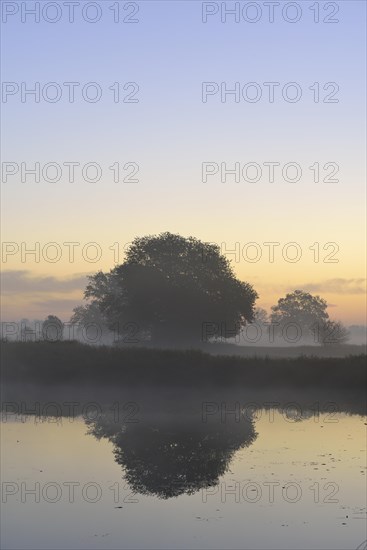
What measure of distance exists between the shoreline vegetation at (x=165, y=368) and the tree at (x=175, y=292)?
89.8ft

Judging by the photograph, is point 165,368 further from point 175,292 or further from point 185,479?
point 175,292

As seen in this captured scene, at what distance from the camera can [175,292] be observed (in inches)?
3460

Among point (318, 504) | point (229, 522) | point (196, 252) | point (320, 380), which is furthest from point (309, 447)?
point (196, 252)

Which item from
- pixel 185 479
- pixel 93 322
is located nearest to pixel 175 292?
pixel 93 322

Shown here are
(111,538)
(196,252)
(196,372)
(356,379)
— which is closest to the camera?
(111,538)

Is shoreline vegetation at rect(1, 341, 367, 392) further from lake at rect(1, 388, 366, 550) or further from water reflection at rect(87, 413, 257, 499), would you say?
water reflection at rect(87, 413, 257, 499)

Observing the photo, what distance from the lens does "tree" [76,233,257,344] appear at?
289ft

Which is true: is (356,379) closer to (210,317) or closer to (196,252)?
(210,317)

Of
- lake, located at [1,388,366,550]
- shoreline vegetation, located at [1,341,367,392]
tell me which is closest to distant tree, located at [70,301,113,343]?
shoreline vegetation, located at [1,341,367,392]

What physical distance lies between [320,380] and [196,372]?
9.06 m

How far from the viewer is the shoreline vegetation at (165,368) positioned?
5284cm

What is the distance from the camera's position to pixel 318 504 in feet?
72.7

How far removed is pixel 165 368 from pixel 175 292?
32.5 meters

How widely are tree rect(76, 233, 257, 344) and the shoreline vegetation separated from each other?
89.8 feet
